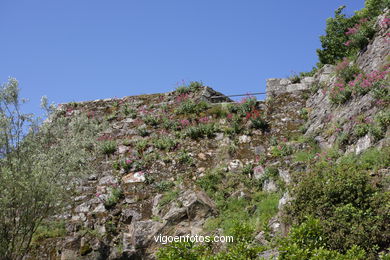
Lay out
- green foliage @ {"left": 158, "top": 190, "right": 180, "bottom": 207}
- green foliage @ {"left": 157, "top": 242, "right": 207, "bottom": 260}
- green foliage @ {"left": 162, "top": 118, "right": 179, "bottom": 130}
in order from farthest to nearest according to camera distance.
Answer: green foliage @ {"left": 162, "top": 118, "right": 179, "bottom": 130} < green foliage @ {"left": 158, "top": 190, "right": 180, "bottom": 207} < green foliage @ {"left": 157, "top": 242, "right": 207, "bottom": 260}

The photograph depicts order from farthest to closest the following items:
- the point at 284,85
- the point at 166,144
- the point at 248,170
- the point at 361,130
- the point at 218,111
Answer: the point at 284,85
the point at 218,111
the point at 166,144
the point at 248,170
the point at 361,130

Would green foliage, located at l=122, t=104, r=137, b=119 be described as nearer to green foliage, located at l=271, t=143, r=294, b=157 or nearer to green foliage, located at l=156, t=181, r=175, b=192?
green foliage, located at l=156, t=181, r=175, b=192

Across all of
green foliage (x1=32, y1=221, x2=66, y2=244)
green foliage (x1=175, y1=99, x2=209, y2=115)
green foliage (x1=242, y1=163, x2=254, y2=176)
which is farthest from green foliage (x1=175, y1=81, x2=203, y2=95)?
green foliage (x1=32, y1=221, x2=66, y2=244)

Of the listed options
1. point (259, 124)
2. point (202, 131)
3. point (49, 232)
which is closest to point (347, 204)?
point (259, 124)

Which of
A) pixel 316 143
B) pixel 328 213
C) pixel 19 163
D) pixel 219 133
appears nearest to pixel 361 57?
pixel 316 143

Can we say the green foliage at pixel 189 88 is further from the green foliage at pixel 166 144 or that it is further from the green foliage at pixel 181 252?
the green foliage at pixel 181 252

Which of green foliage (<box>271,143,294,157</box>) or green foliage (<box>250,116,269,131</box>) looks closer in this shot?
green foliage (<box>271,143,294,157</box>)

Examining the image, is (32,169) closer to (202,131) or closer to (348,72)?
(202,131)

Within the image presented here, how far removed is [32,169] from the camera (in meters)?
11.9

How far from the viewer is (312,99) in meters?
19.2

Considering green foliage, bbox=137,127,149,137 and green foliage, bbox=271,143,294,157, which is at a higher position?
green foliage, bbox=137,127,149,137

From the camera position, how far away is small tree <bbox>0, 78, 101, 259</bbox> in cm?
1156

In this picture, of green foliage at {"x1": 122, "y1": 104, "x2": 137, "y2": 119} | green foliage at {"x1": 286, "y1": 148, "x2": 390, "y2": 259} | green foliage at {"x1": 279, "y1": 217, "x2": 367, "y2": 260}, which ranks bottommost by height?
green foliage at {"x1": 279, "y1": 217, "x2": 367, "y2": 260}

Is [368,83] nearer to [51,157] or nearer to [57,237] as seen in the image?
[51,157]
